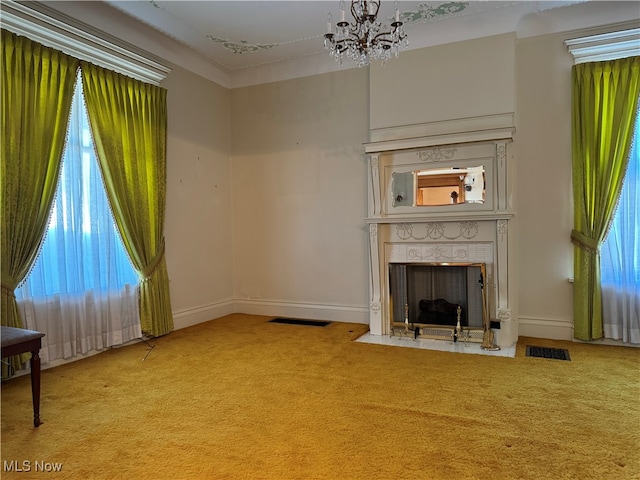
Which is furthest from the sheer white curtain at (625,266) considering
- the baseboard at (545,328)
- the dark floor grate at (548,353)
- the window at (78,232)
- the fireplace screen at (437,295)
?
the window at (78,232)

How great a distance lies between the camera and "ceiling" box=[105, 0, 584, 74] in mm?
3850

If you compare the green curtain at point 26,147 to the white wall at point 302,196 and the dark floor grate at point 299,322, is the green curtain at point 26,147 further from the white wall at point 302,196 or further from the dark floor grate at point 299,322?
the dark floor grate at point 299,322

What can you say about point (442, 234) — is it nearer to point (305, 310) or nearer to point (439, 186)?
point (439, 186)

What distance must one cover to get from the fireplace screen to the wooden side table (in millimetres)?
3186

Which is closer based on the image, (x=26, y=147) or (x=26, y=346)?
(x=26, y=346)

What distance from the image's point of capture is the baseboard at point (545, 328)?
406 centimetres

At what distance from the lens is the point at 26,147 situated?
10.3ft

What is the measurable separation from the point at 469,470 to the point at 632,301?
2962mm

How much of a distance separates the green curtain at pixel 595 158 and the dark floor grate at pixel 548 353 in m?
0.44

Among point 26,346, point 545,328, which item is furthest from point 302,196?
point 26,346

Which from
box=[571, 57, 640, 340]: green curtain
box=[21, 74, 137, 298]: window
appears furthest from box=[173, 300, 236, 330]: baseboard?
box=[571, 57, 640, 340]: green curtain

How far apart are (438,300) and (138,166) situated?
3.40 meters

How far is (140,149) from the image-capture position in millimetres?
4188

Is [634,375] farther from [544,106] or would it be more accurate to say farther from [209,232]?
[209,232]
